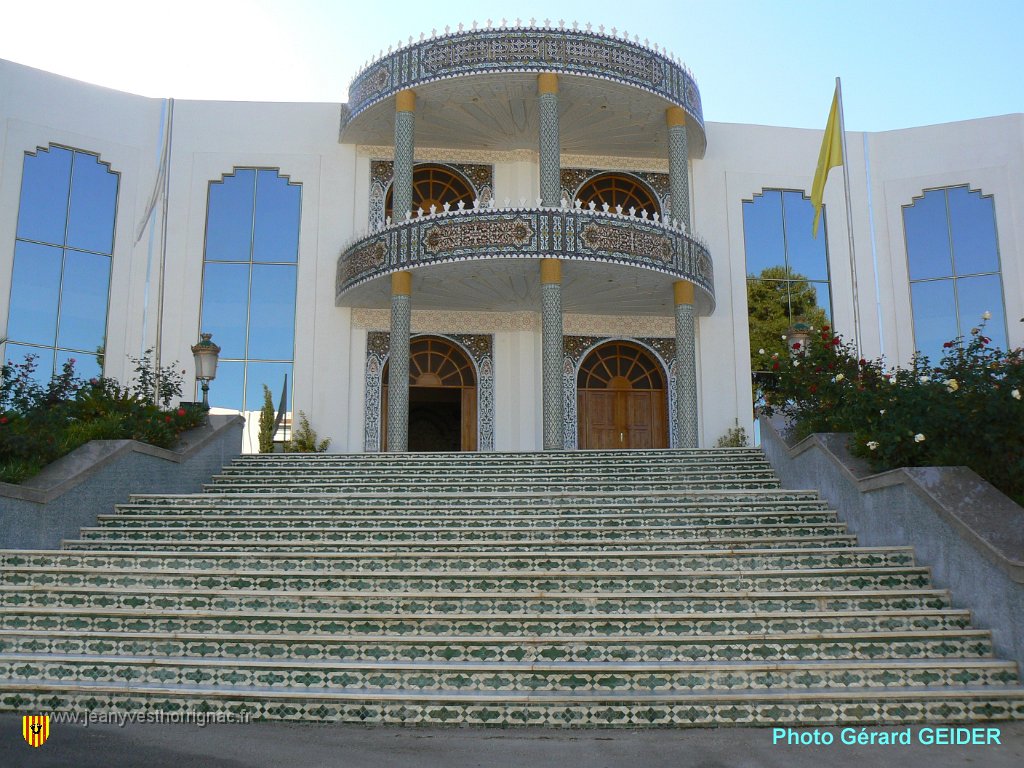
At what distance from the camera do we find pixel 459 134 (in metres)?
17.5

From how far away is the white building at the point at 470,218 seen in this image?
15.8 meters

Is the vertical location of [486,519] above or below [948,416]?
below

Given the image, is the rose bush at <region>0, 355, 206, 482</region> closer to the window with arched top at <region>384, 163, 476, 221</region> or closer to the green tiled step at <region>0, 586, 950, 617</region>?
the green tiled step at <region>0, 586, 950, 617</region>

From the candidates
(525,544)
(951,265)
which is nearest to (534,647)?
(525,544)

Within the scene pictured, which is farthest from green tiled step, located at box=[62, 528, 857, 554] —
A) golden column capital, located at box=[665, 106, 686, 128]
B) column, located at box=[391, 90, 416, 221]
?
golden column capital, located at box=[665, 106, 686, 128]

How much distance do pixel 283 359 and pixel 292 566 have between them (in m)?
10.3

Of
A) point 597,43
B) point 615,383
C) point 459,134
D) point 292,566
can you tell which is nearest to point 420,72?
point 459,134

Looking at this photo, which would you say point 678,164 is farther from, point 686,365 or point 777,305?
point 777,305

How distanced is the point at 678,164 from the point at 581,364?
4078mm

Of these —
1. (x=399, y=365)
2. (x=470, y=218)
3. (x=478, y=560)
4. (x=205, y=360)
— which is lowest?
(x=478, y=560)

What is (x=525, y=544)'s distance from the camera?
24.7 ft

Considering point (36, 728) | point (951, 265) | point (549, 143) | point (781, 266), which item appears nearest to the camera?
point (36, 728)

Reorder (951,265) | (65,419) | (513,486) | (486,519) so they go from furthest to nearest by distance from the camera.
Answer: (951,265), (513,486), (65,419), (486,519)

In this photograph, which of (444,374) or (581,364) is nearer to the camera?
(444,374)
